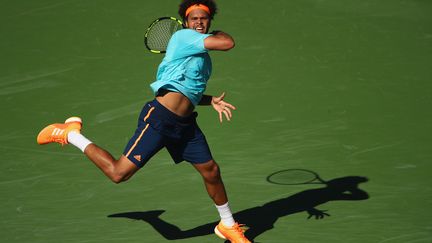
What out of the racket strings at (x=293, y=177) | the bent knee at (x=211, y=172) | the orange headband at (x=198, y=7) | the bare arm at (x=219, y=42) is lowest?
the bent knee at (x=211, y=172)

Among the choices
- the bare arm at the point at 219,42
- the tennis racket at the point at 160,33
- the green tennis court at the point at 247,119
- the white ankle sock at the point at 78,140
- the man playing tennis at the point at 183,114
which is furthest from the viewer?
the tennis racket at the point at 160,33

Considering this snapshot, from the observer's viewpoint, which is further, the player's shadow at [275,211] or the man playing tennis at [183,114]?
the player's shadow at [275,211]

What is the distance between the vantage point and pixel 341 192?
324 inches

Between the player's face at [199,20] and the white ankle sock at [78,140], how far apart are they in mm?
1428

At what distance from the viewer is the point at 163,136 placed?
7094 millimetres

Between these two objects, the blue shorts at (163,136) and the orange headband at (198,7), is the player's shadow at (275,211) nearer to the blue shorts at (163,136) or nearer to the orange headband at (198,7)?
the blue shorts at (163,136)

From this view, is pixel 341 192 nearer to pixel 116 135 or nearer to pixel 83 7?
pixel 116 135

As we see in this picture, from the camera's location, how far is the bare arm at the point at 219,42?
6.70m

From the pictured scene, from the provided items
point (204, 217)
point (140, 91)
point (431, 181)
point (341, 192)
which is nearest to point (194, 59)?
point (204, 217)

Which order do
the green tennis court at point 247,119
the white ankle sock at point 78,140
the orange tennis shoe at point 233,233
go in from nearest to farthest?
the orange tennis shoe at point 233,233
the white ankle sock at point 78,140
the green tennis court at point 247,119

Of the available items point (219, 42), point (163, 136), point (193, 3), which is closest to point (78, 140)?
point (163, 136)

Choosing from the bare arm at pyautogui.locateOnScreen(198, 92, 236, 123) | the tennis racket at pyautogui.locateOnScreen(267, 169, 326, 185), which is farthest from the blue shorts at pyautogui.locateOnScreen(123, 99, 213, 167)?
the tennis racket at pyautogui.locateOnScreen(267, 169, 326, 185)

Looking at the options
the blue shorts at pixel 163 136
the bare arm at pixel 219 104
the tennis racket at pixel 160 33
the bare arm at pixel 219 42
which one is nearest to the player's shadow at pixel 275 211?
the blue shorts at pixel 163 136

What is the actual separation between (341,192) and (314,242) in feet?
3.88
